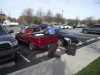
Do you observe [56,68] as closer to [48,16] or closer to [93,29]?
[93,29]

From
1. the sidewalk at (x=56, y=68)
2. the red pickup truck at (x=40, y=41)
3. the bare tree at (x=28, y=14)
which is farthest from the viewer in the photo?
the bare tree at (x=28, y=14)

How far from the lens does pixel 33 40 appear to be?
35.7 feet

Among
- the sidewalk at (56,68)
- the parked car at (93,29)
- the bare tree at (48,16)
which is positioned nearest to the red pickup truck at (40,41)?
the sidewalk at (56,68)

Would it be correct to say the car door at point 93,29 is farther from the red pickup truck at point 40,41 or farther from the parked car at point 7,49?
the parked car at point 7,49

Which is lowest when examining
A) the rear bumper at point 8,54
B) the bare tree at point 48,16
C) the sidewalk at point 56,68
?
the sidewalk at point 56,68

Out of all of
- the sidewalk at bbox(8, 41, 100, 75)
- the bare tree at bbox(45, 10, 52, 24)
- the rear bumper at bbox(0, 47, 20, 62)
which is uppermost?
the bare tree at bbox(45, 10, 52, 24)

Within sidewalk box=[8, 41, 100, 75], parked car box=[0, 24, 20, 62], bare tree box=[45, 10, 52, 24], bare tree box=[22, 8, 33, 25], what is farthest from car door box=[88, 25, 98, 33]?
bare tree box=[45, 10, 52, 24]

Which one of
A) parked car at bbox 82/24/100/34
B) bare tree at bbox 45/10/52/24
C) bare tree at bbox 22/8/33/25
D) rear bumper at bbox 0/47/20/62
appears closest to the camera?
rear bumper at bbox 0/47/20/62

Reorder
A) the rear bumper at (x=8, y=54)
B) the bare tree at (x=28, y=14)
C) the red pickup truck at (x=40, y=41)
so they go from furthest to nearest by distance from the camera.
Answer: the bare tree at (x=28, y=14) < the red pickup truck at (x=40, y=41) < the rear bumper at (x=8, y=54)

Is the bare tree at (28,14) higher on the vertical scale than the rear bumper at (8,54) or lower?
higher

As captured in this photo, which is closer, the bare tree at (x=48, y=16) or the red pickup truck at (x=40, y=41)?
the red pickup truck at (x=40, y=41)

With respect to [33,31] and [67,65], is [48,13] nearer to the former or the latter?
[33,31]

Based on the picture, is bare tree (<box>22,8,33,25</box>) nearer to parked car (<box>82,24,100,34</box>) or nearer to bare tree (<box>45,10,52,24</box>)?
bare tree (<box>45,10,52,24</box>)

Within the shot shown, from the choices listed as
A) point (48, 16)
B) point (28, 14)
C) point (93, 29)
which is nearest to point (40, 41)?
point (93, 29)
